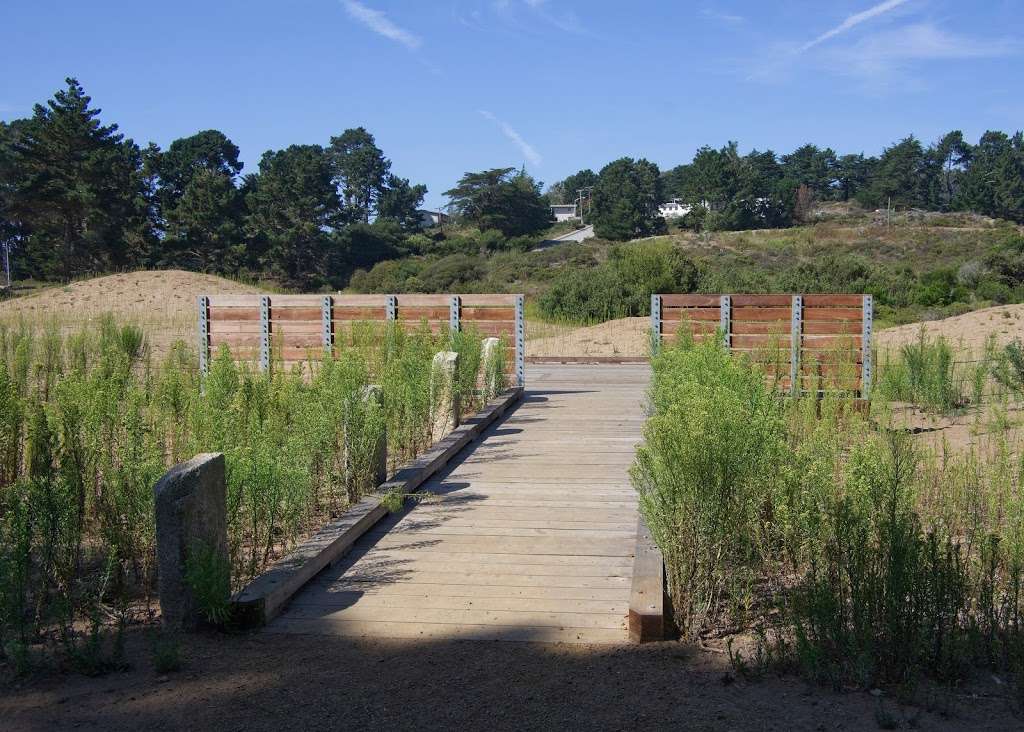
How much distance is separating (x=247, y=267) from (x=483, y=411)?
40.1 metres

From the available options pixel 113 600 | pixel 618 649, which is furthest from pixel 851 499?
pixel 113 600

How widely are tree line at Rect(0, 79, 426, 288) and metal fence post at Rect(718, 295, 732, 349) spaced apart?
33.7 meters

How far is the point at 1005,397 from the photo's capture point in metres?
9.63

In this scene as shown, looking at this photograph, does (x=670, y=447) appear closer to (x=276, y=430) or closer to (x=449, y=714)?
(x=449, y=714)

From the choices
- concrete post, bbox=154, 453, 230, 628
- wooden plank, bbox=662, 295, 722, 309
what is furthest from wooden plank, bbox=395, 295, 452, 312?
concrete post, bbox=154, 453, 230, 628

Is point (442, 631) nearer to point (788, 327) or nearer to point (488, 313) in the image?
point (788, 327)

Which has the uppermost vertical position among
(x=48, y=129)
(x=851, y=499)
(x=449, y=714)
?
(x=48, y=129)

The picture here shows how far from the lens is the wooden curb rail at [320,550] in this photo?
3.86m

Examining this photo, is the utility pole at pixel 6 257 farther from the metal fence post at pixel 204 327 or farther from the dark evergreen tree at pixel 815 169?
the dark evergreen tree at pixel 815 169

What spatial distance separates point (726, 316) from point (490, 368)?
2.91 m

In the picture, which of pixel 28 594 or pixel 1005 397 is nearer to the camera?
pixel 28 594

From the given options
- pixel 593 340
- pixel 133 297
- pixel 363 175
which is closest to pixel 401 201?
pixel 363 175

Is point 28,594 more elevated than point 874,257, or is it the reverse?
point 874,257

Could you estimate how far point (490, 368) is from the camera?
392 inches
